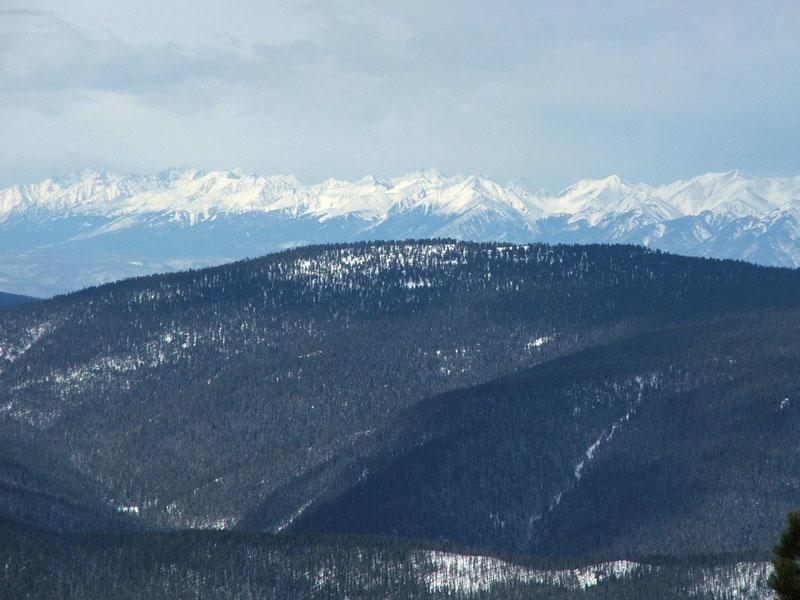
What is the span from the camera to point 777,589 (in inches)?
3408

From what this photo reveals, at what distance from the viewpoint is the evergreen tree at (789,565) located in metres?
85.9

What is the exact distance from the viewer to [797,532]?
8562cm

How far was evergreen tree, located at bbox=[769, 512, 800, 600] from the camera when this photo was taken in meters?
85.9

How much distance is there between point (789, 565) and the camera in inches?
3383

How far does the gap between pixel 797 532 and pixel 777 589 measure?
3.47 metres
